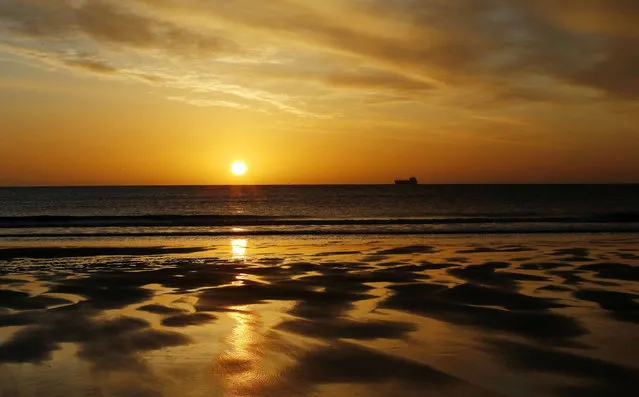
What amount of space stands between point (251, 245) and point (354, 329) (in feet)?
65.2

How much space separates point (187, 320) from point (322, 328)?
2.75 metres

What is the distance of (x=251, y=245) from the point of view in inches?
1224

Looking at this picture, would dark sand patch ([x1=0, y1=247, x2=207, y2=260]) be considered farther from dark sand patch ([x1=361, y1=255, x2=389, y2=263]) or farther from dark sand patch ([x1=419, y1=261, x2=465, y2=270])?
dark sand patch ([x1=419, y1=261, x2=465, y2=270])

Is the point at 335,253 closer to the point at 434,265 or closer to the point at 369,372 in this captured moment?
the point at 434,265

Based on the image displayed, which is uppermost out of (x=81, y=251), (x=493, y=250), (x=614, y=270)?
(x=614, y=270)

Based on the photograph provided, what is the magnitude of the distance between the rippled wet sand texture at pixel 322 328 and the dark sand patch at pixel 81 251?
156 inches

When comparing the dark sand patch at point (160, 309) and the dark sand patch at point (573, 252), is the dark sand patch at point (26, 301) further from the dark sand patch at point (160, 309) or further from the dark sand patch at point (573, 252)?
the dark sand patch at point (573, 252)

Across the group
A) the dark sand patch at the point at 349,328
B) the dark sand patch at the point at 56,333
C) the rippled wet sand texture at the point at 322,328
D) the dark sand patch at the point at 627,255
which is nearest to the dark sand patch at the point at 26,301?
the rippled wet sand texture at the point at 322,328

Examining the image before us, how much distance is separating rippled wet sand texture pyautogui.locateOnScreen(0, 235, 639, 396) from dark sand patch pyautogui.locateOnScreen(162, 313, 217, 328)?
102 mm

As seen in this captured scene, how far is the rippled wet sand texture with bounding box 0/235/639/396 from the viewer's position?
8.46 meters

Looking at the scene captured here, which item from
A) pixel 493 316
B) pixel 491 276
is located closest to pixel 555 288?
pixel 491 276

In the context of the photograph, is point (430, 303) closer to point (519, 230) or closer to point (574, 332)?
point (574, 332)

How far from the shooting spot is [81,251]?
94.3 feet

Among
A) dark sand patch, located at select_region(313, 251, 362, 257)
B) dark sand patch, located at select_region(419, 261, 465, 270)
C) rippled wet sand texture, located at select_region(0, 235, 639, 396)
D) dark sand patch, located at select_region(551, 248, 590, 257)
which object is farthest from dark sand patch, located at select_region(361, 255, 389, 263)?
dark sand patch, located at select_region(551, 248, 590, 257)
